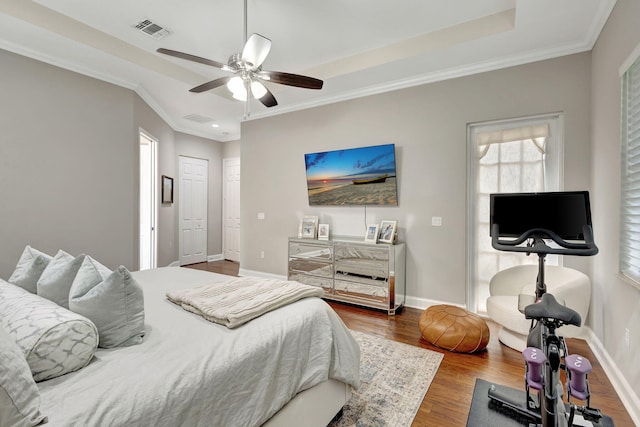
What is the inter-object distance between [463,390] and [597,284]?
167 cm

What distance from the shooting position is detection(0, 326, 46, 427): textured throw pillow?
78 centimetres

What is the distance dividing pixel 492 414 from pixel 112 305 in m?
2.15

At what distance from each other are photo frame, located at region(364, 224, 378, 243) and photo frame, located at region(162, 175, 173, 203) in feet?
12.4

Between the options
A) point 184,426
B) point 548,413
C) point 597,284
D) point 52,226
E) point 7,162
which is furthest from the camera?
point 52,226

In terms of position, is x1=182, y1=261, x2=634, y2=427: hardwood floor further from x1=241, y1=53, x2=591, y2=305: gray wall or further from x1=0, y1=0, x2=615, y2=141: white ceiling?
x1=0, y1=0, x2=615, y2=141: white ceiling

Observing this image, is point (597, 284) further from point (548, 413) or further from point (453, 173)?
point (548, 413)

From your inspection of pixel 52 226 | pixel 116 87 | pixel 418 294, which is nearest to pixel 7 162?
pixel 52 226

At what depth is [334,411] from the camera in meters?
1.75

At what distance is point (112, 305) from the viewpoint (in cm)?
126

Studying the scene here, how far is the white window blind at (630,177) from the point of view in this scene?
200cm

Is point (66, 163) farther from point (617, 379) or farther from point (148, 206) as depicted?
point (617, 379)

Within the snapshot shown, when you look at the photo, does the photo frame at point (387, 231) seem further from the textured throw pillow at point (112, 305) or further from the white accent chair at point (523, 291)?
the textured throw pillow at point (112, 305)

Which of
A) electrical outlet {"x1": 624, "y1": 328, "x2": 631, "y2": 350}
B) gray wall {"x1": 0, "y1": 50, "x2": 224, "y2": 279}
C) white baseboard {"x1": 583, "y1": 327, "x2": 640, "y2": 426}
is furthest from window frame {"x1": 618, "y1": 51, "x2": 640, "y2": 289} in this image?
gray wall {"x1": 0, "y1": 50, "x2": 224, "y2": 279}

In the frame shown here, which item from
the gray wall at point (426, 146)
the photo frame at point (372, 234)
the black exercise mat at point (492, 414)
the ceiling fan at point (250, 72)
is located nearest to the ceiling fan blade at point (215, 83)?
the ceiling fan at point (250, 72)
